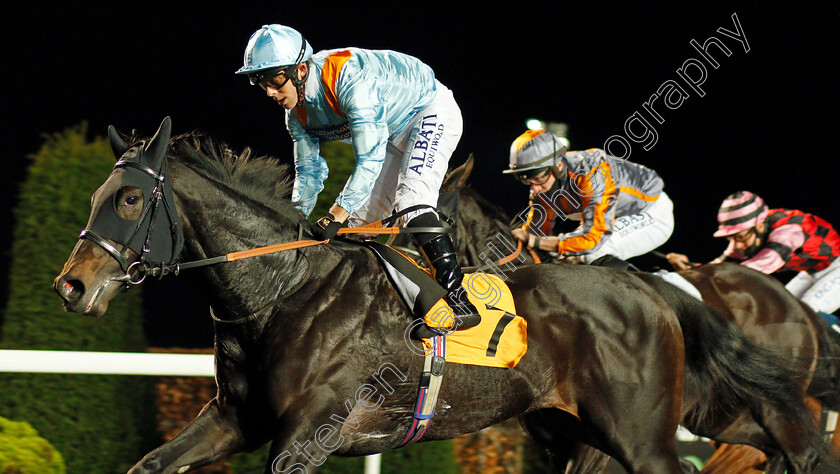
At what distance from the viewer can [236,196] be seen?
2.36 m

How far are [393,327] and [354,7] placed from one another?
182 inches

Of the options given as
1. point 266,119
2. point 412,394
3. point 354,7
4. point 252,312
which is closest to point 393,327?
point 412,394

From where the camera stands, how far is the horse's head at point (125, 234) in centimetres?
201

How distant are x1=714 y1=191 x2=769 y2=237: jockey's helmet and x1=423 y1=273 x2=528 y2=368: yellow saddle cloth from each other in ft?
9.72

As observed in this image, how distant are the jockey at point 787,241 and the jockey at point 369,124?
2991mm

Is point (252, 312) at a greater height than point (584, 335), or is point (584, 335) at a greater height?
point (252, 312)

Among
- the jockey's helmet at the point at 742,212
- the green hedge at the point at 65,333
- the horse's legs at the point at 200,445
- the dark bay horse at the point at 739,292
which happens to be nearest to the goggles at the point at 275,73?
the horse's legs at the point at 200,445

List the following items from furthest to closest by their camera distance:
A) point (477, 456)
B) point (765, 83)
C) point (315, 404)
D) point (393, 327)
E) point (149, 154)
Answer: point (765, 83) < point (477, 456) < point (393, 327) < point (315, 404) < point (149, 154)

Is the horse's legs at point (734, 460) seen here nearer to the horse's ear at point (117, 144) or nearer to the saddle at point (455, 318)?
the saddle at point (455, 318)

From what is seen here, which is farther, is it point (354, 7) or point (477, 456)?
point (354, 7)

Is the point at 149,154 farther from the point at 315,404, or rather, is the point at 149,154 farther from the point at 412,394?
the point at 412,394

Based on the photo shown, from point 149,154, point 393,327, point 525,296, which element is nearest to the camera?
point 149,154

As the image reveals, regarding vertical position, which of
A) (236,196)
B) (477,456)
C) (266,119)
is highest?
(236,196)

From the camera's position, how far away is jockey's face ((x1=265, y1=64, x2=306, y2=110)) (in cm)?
254
